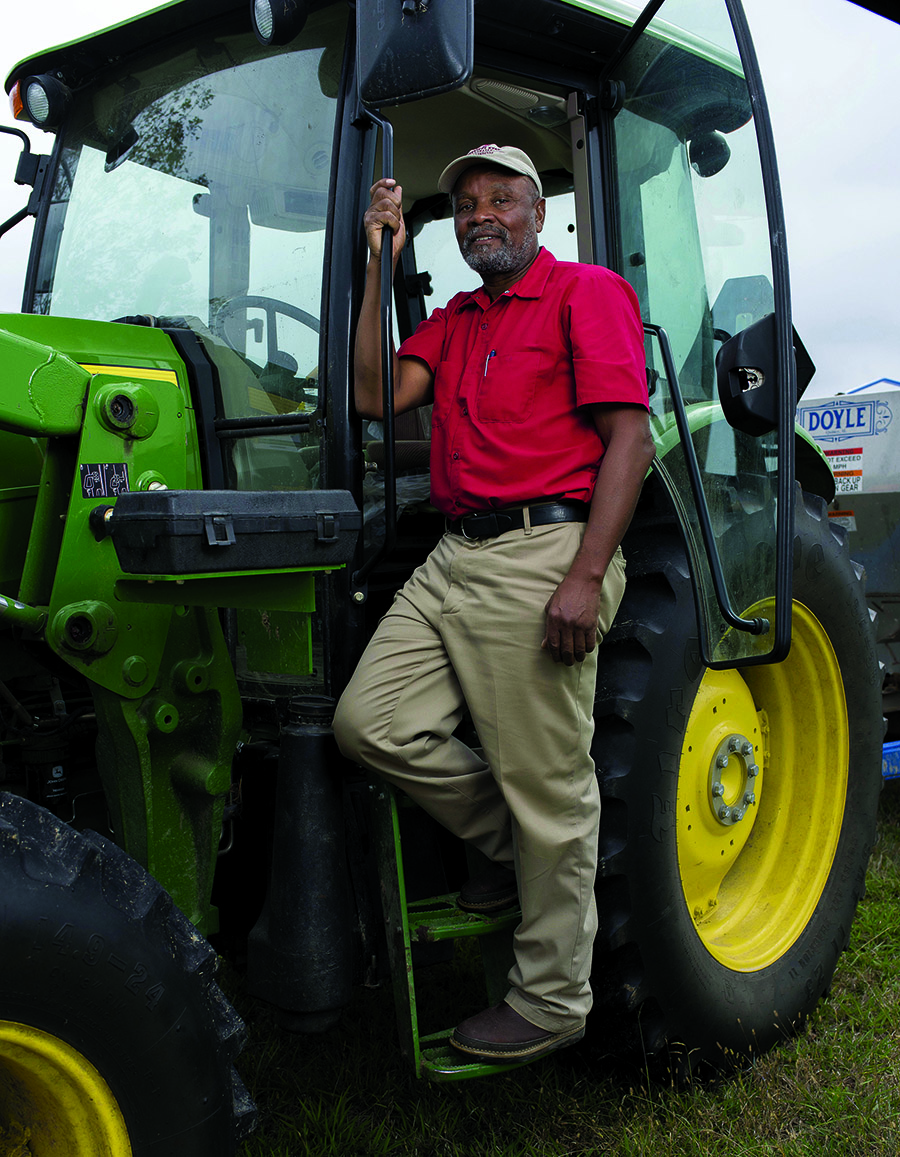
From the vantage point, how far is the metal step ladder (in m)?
2.01

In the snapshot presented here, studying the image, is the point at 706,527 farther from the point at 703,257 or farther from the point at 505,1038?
the point at 505,1038

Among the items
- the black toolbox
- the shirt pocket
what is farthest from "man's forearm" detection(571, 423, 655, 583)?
the black toolbox

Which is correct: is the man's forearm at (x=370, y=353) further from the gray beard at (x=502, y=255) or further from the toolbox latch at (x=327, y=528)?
the toolbox latch at (x=327, y=528)

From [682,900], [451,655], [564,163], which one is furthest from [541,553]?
[564,163]

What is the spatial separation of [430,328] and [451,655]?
2.41ft

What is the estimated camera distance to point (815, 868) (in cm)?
286

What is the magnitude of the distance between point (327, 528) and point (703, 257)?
48.0 inches

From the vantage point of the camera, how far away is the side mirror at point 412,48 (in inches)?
69.8

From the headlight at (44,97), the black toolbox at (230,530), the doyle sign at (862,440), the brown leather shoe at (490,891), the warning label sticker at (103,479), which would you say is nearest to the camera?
the black toolbox at (230,530)

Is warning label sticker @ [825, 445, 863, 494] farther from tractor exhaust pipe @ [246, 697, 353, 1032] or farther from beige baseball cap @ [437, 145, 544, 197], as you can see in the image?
tractor exhaust pipe @ [246, 697, 353, 1032]

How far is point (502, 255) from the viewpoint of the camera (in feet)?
7.07

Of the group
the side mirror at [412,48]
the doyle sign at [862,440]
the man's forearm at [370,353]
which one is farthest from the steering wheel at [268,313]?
the doyle sign at [862,440]

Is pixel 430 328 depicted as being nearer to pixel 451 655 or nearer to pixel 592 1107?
pixel 451 655

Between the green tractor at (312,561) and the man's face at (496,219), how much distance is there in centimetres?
23
